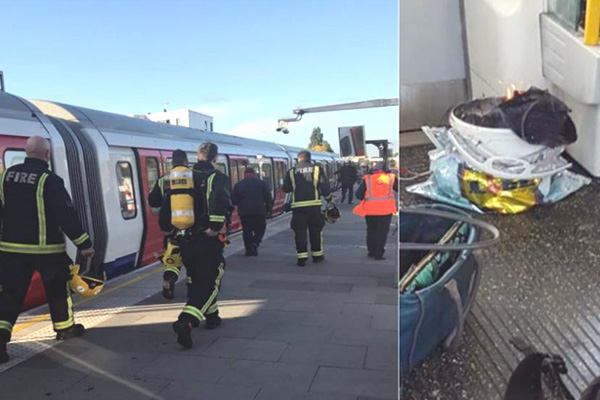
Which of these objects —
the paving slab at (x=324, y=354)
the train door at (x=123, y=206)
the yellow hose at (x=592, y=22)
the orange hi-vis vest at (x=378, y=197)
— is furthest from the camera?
the paving slab at (x=324, y=354)

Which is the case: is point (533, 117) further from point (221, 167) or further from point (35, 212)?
point (35, 212)

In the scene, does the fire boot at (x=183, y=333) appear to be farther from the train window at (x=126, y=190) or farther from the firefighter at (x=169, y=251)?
the train window at (x=126, y=190)

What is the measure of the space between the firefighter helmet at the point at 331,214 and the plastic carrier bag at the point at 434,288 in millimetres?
515

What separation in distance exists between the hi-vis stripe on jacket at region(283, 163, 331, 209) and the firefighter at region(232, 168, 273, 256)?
0.06 meters

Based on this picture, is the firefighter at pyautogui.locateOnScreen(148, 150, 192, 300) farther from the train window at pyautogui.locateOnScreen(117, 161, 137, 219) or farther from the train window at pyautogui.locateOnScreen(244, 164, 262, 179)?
the train window at pyautogui.locateOnScreen(244, 164, 262, 179)

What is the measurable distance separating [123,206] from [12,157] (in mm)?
249

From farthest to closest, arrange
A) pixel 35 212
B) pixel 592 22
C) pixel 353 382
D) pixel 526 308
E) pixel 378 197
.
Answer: pixel 353 382 < pixel 35 212 < pixel 378 197 < pixel 526 308 < pixel 592 22

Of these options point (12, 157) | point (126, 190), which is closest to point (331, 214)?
point (126, 190)

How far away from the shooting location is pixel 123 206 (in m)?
1.09

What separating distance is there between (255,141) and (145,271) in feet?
1.41

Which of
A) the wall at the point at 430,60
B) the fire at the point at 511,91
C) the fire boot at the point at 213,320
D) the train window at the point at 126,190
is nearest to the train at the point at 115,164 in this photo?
the train window at the point at 126,190

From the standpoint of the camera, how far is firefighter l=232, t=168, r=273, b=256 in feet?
3.95

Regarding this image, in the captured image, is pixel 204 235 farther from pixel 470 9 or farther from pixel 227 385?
pixel 470 9

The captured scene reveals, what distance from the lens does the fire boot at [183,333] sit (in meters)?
1.18
